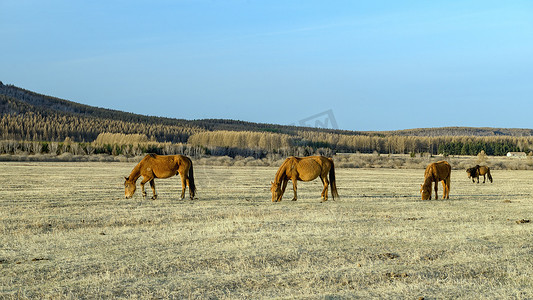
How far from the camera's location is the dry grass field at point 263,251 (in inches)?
300

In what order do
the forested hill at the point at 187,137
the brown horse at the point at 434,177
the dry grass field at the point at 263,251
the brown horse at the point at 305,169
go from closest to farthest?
the dry grass field at the point at 263,251, the brown horse at the point at 305,169, the brown horse at the point at 434,177, the forested hill at the point at 187,137

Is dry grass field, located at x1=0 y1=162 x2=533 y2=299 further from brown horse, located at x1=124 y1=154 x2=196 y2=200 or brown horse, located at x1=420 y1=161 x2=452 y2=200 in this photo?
brown horse, located at x1=420 y1=161 x2=452 y2=200

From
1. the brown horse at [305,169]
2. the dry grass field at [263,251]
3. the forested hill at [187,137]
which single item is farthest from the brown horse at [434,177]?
the forested hill at [187,137]

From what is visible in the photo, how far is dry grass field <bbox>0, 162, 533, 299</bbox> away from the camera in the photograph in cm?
761

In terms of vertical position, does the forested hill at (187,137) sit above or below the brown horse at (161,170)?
above

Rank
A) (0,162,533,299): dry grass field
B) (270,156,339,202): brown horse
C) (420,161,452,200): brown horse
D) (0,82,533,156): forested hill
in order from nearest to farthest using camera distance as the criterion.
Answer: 1. (0,162,533,299): dry grass field
2. (270,156,339,202): brown horse
3. (420,161,452,200): brown horse
4. (0,82,533,156): forested hill

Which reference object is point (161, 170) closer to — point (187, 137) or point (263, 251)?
point (263, 251)

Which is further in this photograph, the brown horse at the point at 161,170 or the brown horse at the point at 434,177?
the brown horse at the point at 434,177

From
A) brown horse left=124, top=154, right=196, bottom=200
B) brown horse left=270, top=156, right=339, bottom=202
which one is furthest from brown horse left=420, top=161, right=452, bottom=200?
brown horse left=124, top=154, right=196, bottom=200

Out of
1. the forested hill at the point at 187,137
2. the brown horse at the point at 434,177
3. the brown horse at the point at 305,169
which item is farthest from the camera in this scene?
the forested hill at the point at 187,137

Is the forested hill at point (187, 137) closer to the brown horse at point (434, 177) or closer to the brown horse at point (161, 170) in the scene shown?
the brown horse at point (434, 177)

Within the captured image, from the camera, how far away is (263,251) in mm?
10188

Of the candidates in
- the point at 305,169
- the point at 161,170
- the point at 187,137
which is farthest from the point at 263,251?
the point at 187,137

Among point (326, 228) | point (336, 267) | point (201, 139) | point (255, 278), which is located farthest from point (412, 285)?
point (201, 139)
